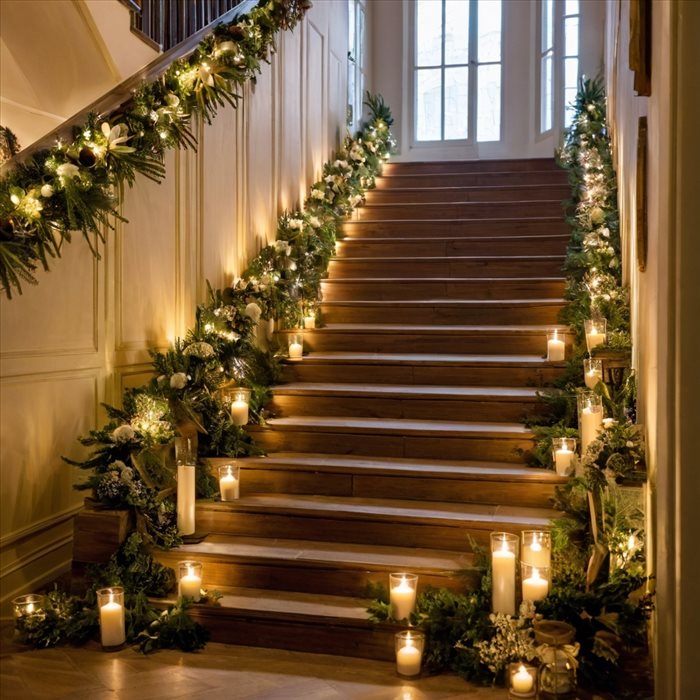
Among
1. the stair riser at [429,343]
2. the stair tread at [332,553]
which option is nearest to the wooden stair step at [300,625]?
the stair tread at [332,553]

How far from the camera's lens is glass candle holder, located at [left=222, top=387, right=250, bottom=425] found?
17.3ft

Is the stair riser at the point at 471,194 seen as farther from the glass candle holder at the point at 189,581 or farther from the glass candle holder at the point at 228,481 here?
the glass candle holder at the point at 189,581

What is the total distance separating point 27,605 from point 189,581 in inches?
28.8

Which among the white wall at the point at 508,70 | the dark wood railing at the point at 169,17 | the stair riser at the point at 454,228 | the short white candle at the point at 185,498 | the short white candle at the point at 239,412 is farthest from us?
the white wall at the point at 508,70

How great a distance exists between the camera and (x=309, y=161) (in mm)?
8039

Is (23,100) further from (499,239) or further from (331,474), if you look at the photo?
(499,239)

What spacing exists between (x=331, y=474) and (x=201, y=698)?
1.69 meters

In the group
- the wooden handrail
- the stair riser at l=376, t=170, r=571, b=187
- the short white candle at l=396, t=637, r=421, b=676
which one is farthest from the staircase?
the wooden handrail

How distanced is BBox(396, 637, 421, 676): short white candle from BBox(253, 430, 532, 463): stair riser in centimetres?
163

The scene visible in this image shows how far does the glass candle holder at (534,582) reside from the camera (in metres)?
3.58

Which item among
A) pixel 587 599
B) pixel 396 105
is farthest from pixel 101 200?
pixel 396 105

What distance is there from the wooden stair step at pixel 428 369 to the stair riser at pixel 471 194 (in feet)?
9.06

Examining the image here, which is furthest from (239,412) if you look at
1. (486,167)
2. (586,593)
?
(486,167)

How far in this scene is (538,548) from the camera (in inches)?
145
